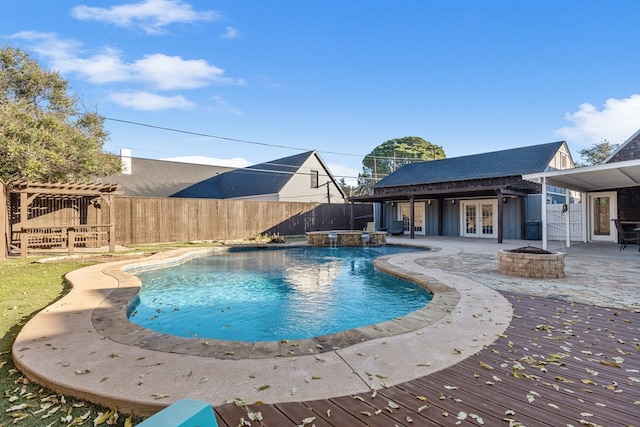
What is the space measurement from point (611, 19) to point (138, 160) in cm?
2662

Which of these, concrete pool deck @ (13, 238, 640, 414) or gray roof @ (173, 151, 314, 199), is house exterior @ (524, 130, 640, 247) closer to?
concrete pool deck @ (13, 238, 640, 414)

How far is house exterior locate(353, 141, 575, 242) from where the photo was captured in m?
15.2

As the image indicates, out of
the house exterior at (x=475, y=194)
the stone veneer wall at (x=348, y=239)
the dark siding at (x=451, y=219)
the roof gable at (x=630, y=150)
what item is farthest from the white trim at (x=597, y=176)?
the stone veneer wall at (x=348, y=239)

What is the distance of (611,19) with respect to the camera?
10.7m

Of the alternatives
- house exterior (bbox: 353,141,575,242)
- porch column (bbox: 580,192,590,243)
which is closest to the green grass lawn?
house exterior (bbox: 353,141,575,242)

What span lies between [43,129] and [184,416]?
44.5 feet

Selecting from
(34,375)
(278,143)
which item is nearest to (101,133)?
(278,143)

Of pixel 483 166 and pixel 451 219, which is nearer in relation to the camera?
pixel 483 166

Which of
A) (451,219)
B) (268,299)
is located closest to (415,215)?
(451,219)

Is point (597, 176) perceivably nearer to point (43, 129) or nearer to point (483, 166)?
point (483, 166)

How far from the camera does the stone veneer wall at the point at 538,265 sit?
20.8 ft

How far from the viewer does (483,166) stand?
58.2 feet

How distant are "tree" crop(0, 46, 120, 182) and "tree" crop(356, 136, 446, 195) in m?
28.2

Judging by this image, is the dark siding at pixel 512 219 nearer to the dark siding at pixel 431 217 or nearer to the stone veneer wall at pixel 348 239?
the dark siding at pixel 431 217
